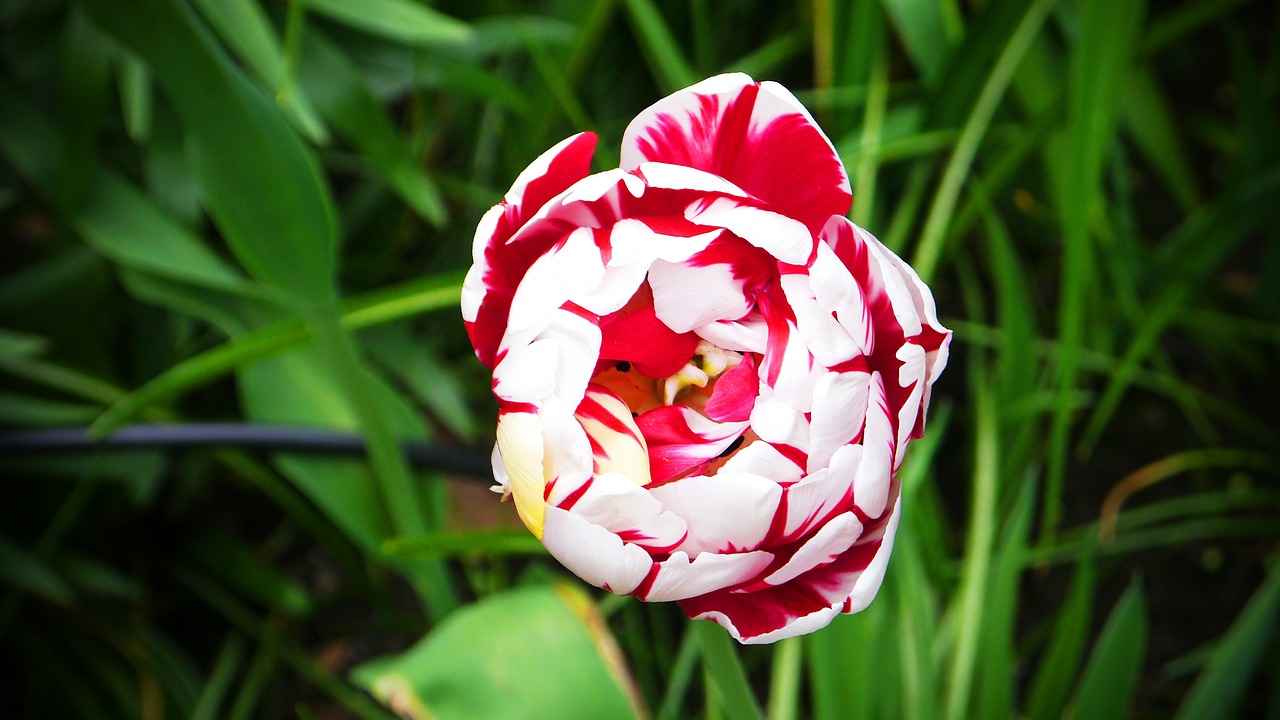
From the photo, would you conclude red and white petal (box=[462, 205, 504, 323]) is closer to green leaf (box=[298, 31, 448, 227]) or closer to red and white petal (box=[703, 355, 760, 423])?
red and white petal (box=[703, 355, 760, 423])

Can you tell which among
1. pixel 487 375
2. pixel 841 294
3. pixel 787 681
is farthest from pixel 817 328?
pixel 487 375

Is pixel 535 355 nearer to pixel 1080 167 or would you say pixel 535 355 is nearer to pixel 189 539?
pixel 1080 167

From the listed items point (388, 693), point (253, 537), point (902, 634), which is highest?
point (388, 693)

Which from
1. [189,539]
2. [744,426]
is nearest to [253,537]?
[189,539]

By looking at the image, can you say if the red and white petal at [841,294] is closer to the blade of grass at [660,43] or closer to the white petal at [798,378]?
the white petal at [798,378]

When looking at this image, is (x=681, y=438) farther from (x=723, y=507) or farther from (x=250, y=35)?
(x=250, y=35)

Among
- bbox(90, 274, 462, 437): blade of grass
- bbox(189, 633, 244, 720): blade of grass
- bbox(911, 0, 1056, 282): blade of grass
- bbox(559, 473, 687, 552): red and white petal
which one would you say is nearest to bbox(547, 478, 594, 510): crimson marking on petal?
bbox(559, 473, 687, 552): red and white petal
